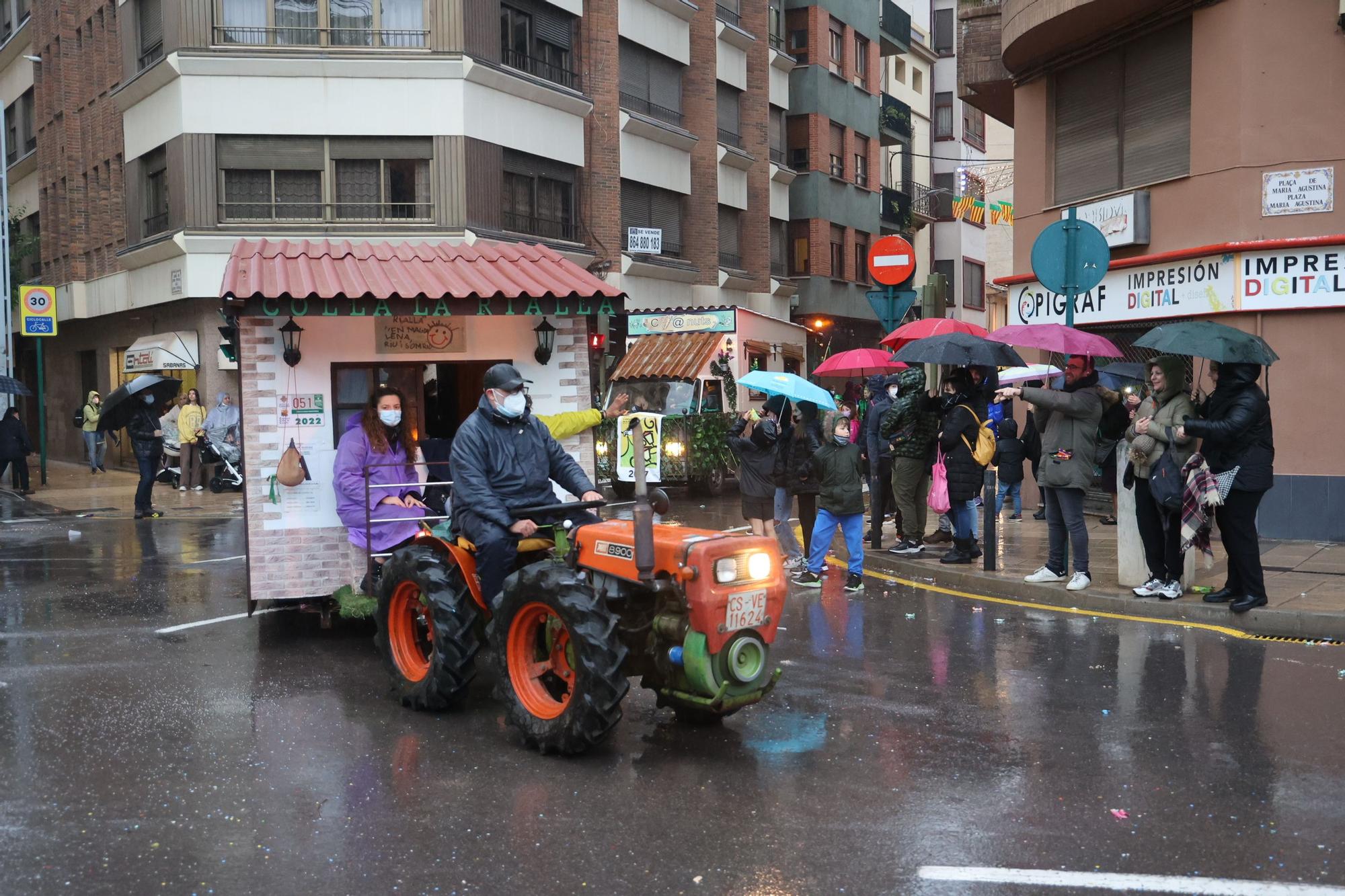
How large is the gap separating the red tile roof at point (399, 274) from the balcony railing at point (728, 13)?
2775cm

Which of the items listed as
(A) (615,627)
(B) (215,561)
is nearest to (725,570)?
(A) (615,627)

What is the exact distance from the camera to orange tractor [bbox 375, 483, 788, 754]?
594 centimetres

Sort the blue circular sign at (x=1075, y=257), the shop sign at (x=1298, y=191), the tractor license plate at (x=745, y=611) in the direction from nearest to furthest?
the tractor license plate at (x=745, y=611)
the blue circular sign at (x=1075, y=257)
the shop sign at (x=1298, y=191)

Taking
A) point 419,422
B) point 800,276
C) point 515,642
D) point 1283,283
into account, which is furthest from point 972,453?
point 800,276

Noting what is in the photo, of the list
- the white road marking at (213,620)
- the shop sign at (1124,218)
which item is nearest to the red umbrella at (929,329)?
the shop sign at (1124,218)

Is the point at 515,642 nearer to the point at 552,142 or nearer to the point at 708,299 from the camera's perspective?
the point at 552,142

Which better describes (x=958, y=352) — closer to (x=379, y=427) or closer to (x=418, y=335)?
(x=418, y=335)

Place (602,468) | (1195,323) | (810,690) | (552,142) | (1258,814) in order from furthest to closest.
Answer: (552,142) → (602,468) → (1195,323) → (810,690) → (1258,814)

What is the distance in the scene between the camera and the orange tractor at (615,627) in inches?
234

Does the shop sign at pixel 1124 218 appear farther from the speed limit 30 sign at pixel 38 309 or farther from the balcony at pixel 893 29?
the balcony at pixel 893 29

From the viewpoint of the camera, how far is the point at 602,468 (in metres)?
20.5

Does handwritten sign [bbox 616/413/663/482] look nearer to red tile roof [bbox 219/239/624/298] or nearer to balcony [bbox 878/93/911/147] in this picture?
red tile roof [bbox 219/239/624/298]

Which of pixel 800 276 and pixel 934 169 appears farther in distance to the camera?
pixel 934 169

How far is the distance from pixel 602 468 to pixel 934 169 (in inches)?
1375
